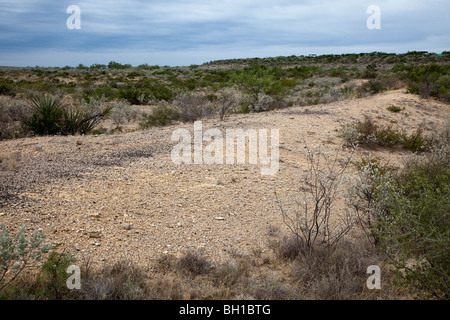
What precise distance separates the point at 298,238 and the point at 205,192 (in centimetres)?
182

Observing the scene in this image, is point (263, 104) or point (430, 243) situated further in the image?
point (263, 104)

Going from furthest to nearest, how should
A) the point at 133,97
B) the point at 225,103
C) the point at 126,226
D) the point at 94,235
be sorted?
the point at 133,97 → the point at 225,103 → the point at 126,226 → the point at 94,235

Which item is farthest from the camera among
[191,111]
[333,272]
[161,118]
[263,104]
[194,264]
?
[263,104]

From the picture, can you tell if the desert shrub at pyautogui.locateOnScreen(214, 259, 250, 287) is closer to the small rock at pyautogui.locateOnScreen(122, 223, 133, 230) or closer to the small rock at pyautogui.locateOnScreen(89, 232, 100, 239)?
the small rock at pyautogui.locateOnScreen(122, 223, 133, 230)

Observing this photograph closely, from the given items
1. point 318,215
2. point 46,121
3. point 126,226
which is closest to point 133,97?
point 46,121

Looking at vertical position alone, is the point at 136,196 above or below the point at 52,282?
above

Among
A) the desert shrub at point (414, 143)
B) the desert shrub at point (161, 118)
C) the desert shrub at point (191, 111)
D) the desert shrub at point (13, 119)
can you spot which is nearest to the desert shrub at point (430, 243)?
the desert shrub at point (414, 143)

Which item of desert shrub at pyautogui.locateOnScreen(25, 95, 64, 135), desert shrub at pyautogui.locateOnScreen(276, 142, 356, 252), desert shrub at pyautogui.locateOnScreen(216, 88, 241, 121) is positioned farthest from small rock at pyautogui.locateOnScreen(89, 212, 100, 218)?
desert shrub at pyautogui.locateOnScreen(216, 88, 241, 121)

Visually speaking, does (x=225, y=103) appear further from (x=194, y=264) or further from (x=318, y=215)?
(x=194, y=264)

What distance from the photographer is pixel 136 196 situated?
485cm

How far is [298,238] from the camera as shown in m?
3.91

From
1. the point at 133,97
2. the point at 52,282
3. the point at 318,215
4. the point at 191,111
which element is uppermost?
the point at 133,97

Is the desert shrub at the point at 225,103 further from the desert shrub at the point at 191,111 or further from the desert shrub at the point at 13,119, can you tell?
the desert shrub at the point at 13,119
